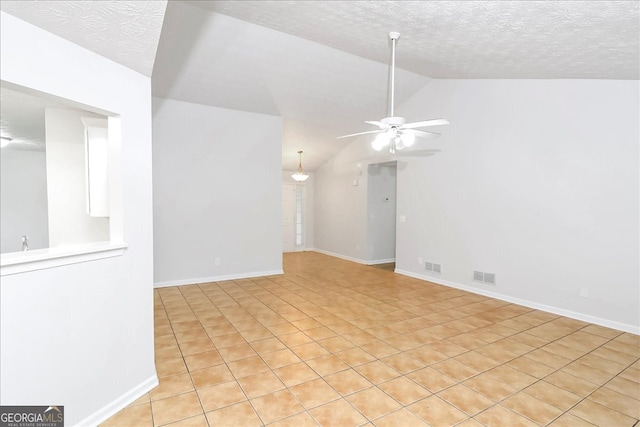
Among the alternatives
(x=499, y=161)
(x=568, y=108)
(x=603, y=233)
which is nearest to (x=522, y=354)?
(x=603, y=233)

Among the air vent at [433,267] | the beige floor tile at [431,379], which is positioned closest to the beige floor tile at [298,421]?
the beige floor tile at [431,379]

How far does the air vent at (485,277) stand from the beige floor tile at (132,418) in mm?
4757

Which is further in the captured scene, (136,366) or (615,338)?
(615,338)

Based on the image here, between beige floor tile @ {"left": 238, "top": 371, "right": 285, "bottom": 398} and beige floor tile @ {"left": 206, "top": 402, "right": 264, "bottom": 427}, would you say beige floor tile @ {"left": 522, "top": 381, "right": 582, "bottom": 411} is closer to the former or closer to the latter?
beige floor tile @ {"left": 238, "top": 371, "right": 285, "bottom": 398}

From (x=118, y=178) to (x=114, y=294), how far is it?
2.72ft

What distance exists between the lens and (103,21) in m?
1.76

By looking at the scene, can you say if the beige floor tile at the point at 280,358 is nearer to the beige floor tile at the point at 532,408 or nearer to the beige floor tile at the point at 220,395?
the beige floor tile at the point at 220,395

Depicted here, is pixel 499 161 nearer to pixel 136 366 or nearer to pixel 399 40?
pixel 399 40

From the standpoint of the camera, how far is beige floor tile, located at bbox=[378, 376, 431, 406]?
7.83 feet

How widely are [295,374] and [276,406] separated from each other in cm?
45

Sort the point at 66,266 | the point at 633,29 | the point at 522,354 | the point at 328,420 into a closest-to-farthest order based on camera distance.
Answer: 1. the point at 66,266
2. the point at 328,420
3. the point at 633,29
4. the point at 522,354

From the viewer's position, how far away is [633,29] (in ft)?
8.49

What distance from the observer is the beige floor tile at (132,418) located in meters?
2.07

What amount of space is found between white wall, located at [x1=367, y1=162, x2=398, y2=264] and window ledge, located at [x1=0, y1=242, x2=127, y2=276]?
5.95 meters
